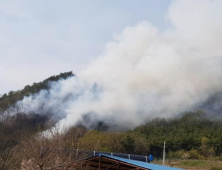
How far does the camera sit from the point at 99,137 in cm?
4200

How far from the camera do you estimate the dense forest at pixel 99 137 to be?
2474 centimetres

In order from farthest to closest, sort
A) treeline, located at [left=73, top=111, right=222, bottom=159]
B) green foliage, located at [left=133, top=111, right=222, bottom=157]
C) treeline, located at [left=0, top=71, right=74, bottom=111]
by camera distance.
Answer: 1. treeline, located at [left=0, top=71, right=74, bottom=111]
2. green foliage, located at [left=133, top=111, right=222, bottom=157]
3. treeline, located at [left=73, top=111, right=222, bottom=159]


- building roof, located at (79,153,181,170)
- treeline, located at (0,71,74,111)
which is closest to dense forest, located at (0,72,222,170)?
treeline, located at (0,71,74,111)

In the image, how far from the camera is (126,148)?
4188cm

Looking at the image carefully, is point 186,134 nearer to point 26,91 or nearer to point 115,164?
point 26,91

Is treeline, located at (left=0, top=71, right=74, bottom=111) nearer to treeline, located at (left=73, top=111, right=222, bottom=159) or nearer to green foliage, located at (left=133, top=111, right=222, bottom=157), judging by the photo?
treeline, located at (left=73, top=111, right=222, bottom=159)

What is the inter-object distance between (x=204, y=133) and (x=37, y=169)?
4487 cm

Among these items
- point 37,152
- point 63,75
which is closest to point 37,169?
point 37,152

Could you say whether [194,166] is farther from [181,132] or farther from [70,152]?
[181,132]

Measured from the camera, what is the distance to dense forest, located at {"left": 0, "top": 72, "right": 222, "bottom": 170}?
24.7m

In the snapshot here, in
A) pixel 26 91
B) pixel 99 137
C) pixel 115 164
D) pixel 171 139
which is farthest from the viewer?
pixel 26 91

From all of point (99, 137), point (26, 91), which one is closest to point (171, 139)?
point (99, 137)

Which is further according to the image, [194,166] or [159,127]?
[159,127]

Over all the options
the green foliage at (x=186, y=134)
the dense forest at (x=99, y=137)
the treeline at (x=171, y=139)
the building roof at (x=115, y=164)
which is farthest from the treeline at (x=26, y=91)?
the building roof at (x=115, y=164)
